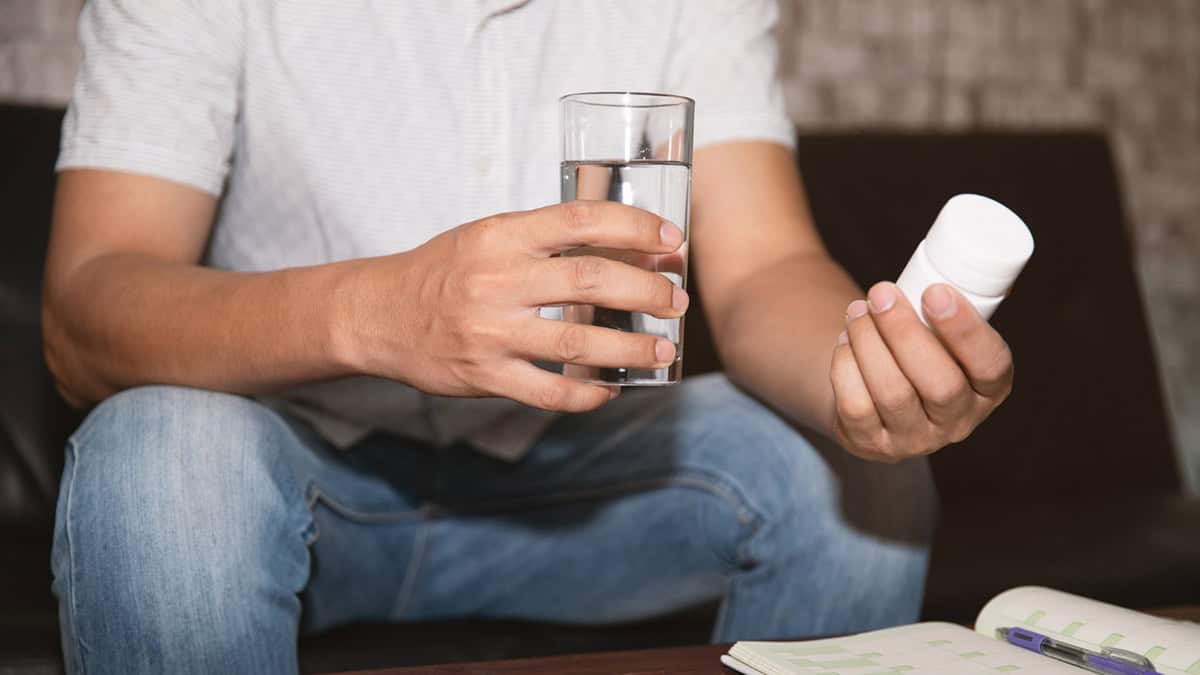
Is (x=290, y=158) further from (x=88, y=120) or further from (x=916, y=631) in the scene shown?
(x=916, y=631)

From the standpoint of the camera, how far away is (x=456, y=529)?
3.45ft

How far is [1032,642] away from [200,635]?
1.69ft

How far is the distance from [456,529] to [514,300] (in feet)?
1.46

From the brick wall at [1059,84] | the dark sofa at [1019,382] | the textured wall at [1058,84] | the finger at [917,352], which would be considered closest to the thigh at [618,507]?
the dark sofa at [1019,382]

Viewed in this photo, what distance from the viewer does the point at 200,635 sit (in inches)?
Result: 28.6

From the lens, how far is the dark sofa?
1391 millimetres

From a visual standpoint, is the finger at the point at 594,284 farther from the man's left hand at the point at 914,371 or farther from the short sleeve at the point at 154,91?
the short sleeve at the point at 154,91

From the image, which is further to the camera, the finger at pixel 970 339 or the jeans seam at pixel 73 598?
the jeans seam at pixel 73 598

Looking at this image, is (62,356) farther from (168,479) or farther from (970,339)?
(970,339)

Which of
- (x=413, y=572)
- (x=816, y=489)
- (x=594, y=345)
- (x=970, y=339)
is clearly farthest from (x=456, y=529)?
(x=970, y=339)

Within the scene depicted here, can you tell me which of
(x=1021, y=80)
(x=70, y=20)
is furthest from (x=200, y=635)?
(x=1021, y=80)

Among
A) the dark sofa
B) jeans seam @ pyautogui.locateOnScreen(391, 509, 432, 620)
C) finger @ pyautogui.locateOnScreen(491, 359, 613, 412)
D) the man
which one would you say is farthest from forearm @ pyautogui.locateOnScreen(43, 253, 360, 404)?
the dark sofa

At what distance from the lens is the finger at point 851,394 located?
72 centimetres

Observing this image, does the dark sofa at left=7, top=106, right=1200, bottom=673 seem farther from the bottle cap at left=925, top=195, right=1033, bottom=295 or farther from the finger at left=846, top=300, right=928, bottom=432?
the bottle cap at left=925, top=195, right=1033, bottom=295
